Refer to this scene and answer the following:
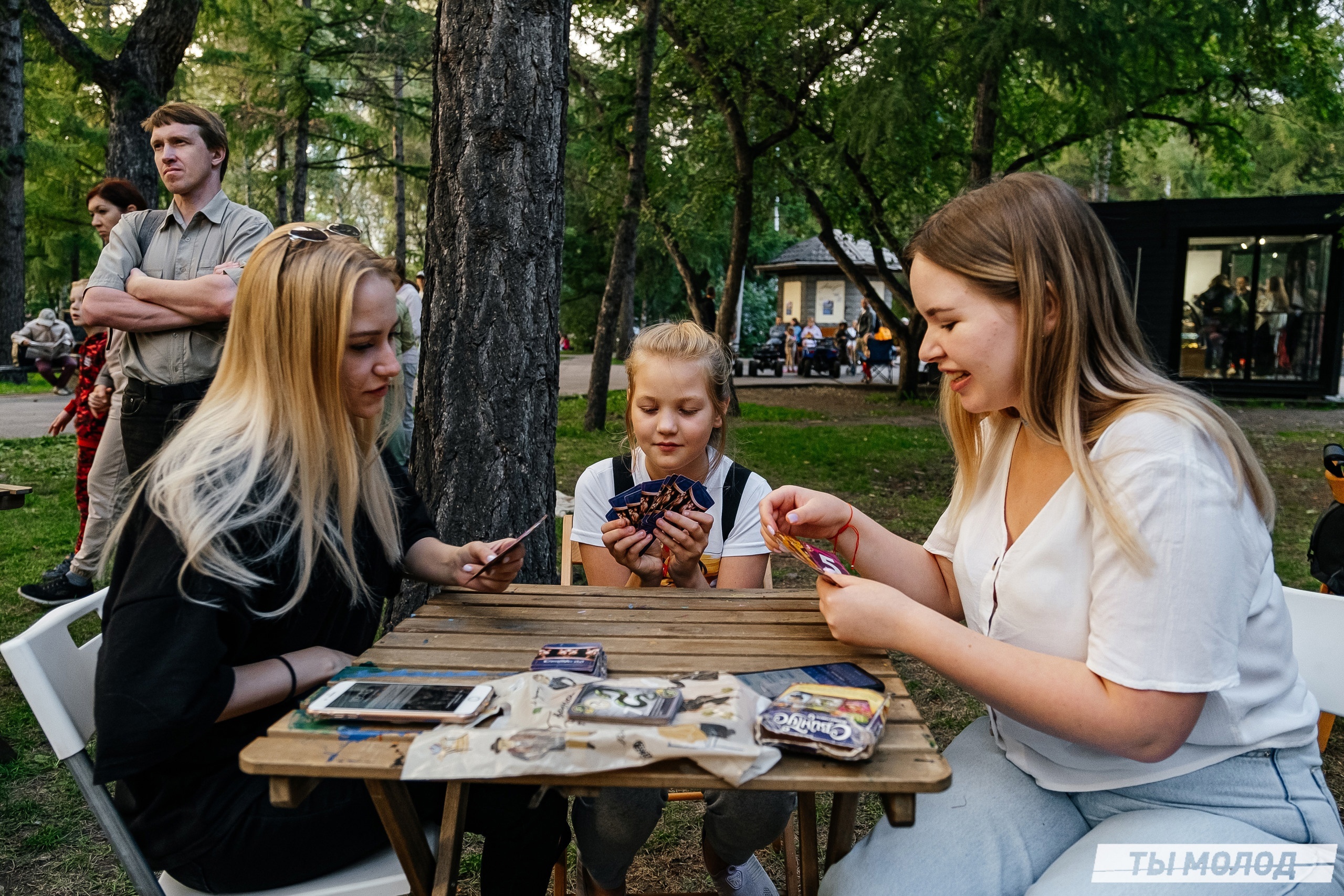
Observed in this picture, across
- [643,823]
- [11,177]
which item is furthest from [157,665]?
[11,177]

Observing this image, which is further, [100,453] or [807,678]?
[100,453]

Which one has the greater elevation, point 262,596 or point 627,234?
point 627,234

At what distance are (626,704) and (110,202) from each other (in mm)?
4818

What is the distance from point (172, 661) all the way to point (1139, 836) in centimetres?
159

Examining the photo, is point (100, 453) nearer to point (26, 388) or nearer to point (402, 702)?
point (402, 702)

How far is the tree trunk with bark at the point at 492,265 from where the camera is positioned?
3314mm

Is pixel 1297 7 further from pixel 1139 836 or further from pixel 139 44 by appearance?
pixel 139 44

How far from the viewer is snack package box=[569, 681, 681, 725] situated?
1.39 m

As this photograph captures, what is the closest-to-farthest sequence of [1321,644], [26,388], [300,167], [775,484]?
[1321,644], [775,484], [26,388], [300,167]

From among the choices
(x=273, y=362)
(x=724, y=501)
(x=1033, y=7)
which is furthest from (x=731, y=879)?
(x=1033, y=7)

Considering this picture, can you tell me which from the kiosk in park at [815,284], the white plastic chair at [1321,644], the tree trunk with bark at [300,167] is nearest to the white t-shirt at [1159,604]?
the white plastic chair at [1321,644]

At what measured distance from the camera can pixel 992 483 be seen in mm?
2029

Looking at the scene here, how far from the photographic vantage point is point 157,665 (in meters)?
1.55

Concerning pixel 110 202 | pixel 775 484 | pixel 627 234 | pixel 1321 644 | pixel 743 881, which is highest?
pixel 627 234
